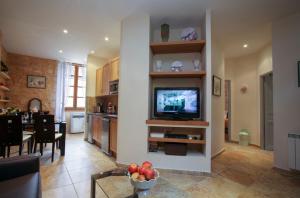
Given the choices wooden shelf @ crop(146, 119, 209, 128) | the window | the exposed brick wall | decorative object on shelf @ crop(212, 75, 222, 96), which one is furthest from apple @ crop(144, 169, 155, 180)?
the window

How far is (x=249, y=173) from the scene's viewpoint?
285 centimetres

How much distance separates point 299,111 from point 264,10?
1.85 meters

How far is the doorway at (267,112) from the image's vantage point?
4539 millimetres

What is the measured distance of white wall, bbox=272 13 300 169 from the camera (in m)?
2.93

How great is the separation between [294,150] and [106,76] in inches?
173

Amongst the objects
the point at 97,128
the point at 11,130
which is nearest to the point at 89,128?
the point at 97,128

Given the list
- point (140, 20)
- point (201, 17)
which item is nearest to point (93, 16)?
point (140, 20)

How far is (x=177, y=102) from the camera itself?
306 cm

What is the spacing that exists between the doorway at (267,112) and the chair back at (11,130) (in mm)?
5686

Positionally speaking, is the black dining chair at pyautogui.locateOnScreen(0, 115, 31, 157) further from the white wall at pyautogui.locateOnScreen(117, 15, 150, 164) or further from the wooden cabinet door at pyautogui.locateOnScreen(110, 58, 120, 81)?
the wooden cabinet door at pyautogui.locateOnScreen(110, 58, 120, 81)

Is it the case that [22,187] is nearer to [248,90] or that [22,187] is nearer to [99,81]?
[99,81]

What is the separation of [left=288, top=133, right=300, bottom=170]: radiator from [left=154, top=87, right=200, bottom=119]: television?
1618 mm

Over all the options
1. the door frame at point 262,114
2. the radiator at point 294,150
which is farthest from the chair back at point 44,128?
the door frame at point 262,114

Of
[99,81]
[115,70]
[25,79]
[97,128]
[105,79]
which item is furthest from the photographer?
[25,79]
